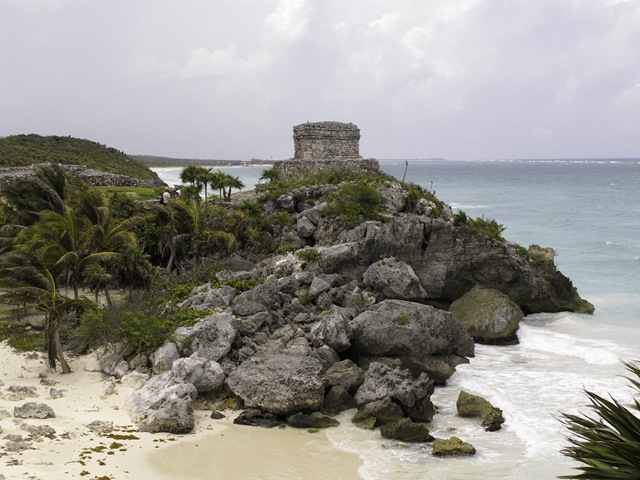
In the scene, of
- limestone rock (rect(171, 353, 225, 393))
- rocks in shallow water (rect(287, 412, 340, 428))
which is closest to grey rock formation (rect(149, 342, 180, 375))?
limestone rock (rect(171, 353, 225, 393))

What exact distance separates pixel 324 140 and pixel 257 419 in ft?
63.2

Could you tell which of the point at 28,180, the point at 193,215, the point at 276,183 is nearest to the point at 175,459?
the point at 193,215

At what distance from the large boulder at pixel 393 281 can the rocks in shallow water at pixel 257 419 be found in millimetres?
7063

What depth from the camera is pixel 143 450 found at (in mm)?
11055

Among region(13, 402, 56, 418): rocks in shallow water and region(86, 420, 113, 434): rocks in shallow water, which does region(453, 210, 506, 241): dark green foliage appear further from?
region(13, 402, 56, 418): rocks in shallow water

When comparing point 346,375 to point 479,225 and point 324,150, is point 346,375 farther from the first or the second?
point 324,150

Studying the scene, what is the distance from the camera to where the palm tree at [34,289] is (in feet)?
46.0

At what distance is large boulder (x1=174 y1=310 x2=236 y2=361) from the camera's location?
14.9 meters

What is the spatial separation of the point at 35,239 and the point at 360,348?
9.55 metres

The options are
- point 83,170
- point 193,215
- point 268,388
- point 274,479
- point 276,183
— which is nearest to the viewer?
point 274,479

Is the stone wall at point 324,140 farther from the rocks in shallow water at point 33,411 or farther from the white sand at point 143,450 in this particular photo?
the rocks in shallow water at point 33,411

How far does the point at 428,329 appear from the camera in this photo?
16188mm

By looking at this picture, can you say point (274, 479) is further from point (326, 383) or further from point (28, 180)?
point (28, 180)

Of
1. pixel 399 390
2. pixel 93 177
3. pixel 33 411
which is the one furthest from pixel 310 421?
pixel 93 177
